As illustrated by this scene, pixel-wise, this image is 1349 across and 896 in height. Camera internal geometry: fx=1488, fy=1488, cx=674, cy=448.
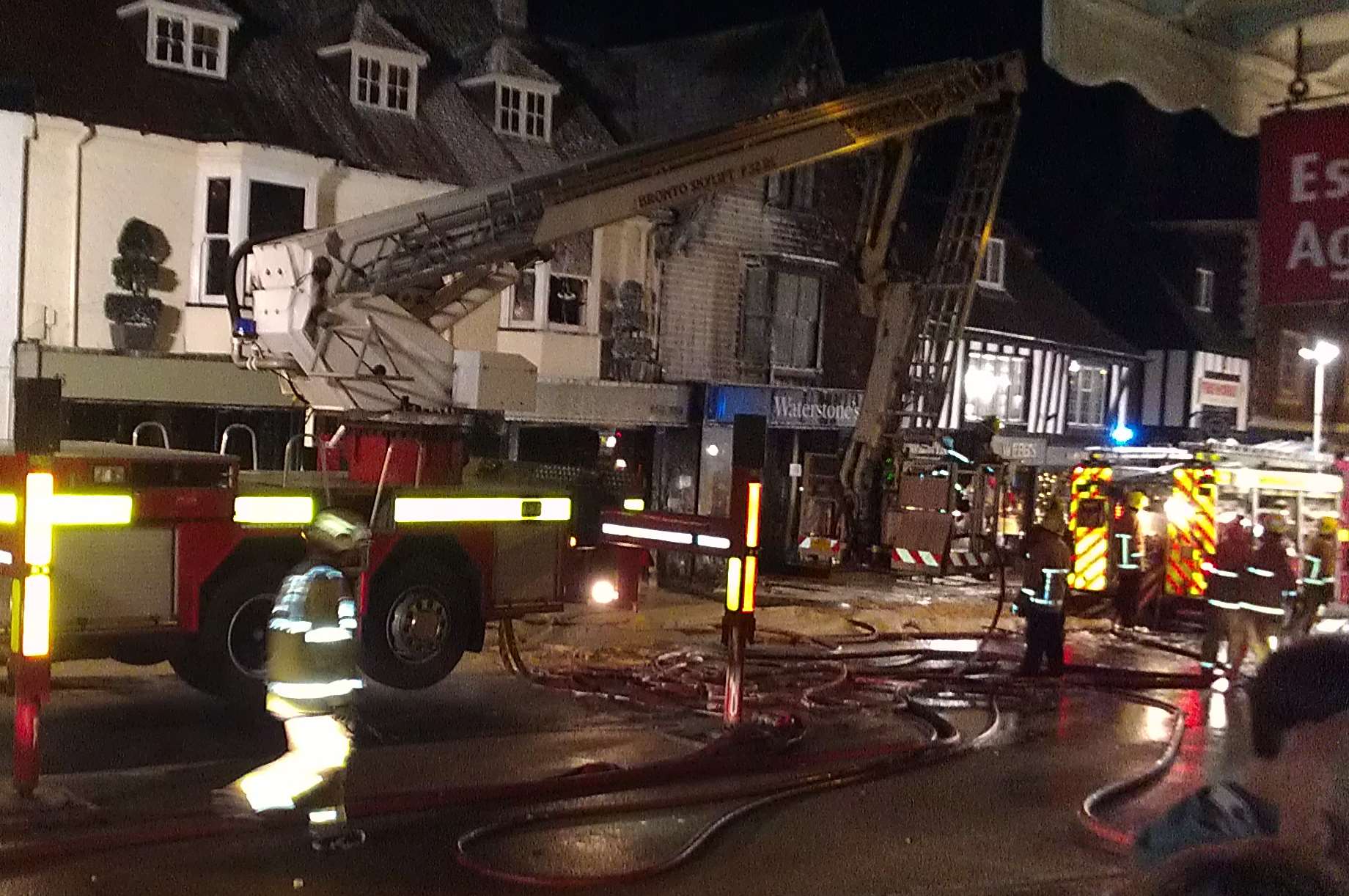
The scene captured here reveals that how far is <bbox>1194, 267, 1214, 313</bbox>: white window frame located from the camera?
35375 mm

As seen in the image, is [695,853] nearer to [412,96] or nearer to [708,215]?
[412,96]

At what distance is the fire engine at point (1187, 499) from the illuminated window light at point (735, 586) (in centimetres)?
874

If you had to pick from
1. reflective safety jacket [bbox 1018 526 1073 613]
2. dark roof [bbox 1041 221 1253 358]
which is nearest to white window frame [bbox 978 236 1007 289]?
dark roof [bbox 1041 221 1253 358]

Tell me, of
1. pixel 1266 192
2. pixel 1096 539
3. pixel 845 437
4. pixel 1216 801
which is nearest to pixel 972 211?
pixel 1096 539

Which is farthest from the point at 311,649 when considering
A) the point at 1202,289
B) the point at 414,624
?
the point at 1202,289

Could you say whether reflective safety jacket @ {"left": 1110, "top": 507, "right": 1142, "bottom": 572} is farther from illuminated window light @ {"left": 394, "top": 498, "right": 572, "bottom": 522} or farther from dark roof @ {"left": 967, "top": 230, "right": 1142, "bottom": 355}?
dark roof @ {"left": 967, "top": 230, "right": 1142, "bottom": 355}

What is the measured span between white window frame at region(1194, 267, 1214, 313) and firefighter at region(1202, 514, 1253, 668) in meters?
22.8

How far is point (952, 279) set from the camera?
16.4 meters

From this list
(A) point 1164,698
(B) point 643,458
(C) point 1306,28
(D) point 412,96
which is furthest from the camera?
(B) point 643,458

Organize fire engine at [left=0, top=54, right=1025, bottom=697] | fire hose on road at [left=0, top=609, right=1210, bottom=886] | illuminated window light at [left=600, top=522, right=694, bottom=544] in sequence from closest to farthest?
fire hose on road at [left=0, top=609, right=1210, bottom=886] < fire engine at [left=0, top=54, right=1025, bottom=697] < illuminated window light at [left=600, top=522, right=694, bottom=544]

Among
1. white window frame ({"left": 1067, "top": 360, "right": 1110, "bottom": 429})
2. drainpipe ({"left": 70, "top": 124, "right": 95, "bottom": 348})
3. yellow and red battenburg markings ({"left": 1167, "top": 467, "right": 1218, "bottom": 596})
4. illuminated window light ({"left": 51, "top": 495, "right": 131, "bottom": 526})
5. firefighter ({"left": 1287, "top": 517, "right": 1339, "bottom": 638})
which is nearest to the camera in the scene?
illuminated window light ({"left": 51, "top": 495, "right": 131, "bottom": 526})

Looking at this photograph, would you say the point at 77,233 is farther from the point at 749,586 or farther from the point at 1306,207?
the point at 1306,207

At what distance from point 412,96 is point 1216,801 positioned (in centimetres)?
1914

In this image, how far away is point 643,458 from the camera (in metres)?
22.7
